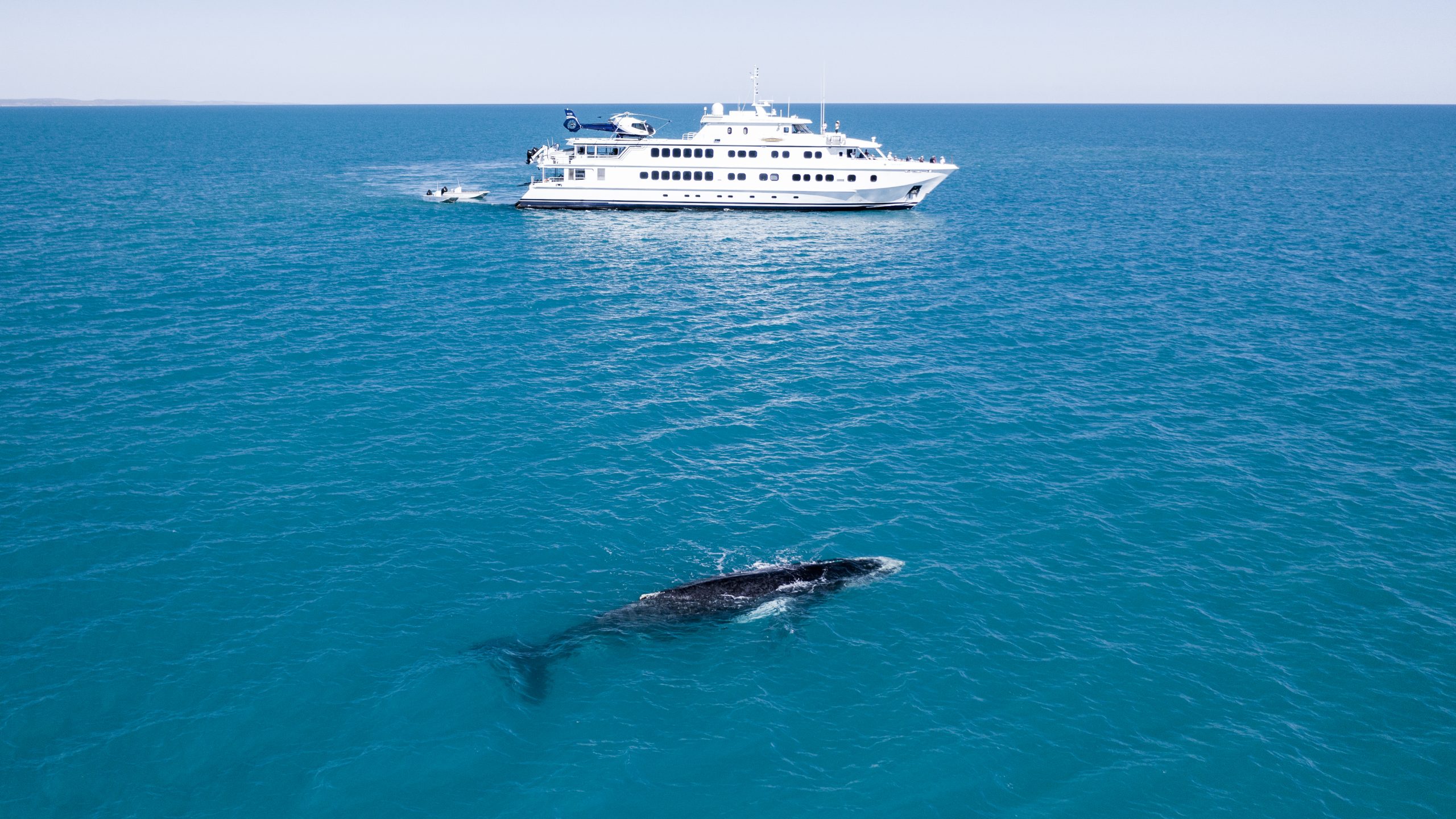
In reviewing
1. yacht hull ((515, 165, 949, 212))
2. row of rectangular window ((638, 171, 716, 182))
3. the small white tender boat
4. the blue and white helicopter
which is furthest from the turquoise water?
the small white tender boat

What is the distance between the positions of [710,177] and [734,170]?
2.92 meters

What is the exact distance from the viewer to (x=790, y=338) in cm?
5838

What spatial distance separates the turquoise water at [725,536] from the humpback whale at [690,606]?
0.63m

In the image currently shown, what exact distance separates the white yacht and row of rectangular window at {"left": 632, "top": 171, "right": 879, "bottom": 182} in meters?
0.08

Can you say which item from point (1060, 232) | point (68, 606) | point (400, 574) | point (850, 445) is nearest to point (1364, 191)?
point (1060, 232)

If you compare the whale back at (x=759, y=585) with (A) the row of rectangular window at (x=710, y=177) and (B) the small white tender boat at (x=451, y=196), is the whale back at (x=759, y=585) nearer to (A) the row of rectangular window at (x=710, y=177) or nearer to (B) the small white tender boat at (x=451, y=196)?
(A) the row of rectangular window at (x=710, y=177)

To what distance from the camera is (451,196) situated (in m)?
109

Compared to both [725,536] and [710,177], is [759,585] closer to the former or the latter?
[725,536]

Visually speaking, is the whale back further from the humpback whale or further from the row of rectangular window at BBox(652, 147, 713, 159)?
the row of rectangular window at BBox(652, 147, 713, 159)

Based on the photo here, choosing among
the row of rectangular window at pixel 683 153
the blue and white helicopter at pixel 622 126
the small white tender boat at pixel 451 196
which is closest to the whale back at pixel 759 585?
the row of rectangular window at pixel 683 153

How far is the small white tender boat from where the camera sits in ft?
356

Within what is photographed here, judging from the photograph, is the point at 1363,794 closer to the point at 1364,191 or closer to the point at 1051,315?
the point at 1051,315

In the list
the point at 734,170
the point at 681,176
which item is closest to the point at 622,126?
the point at 681,176

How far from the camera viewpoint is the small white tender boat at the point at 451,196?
356 ft
